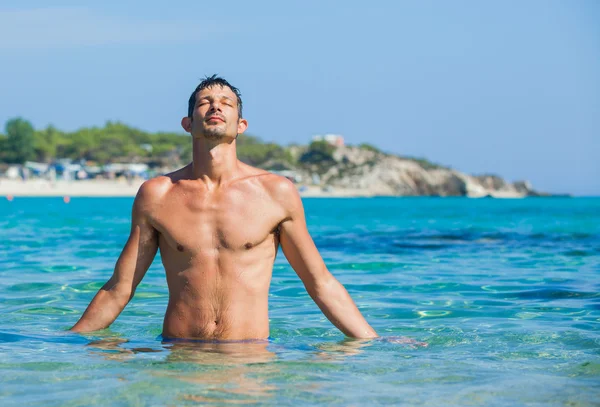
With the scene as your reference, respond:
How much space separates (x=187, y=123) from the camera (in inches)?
198

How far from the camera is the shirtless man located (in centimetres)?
491

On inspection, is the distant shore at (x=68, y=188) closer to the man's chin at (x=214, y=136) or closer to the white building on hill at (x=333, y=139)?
the white building on hill at (x=333, y=139)

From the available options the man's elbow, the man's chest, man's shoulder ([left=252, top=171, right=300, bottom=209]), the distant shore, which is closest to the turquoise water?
the man's elbow

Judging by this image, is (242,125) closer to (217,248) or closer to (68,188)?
(217,248)


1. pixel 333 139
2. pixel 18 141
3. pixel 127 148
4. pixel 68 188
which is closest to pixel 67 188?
pixel 68 188

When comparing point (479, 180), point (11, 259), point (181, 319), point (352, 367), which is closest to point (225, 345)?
point (181, 319)

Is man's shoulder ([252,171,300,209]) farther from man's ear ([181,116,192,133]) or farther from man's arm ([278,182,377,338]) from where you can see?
man's ear ([181,116,192,133])

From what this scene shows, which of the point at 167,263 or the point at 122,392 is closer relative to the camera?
the point at 122,392

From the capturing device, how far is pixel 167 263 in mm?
5023

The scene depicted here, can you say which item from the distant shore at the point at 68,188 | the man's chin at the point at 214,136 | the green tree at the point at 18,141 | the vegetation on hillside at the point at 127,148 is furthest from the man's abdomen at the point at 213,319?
the green tree at the point at 18,141

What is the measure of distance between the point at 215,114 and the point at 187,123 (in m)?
0.28

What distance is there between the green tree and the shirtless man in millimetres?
110610

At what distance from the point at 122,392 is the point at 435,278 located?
281 inches

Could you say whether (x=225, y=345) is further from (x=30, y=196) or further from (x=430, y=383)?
(x=30, y=196)
